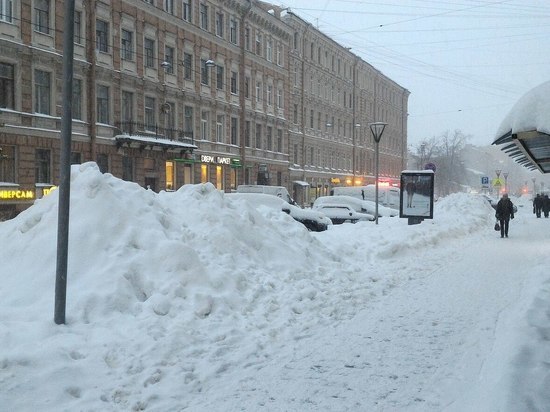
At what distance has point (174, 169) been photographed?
35.2 metres

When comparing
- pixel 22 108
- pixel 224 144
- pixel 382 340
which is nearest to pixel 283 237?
pixel 382 340

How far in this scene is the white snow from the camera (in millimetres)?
4750

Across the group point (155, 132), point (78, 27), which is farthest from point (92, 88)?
point (155, 132)

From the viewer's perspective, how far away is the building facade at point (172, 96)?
25.4 meters

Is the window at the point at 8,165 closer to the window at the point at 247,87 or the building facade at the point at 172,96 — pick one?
the building facade at the point at 172,96

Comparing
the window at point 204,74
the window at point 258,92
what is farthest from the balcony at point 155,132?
the window at point 258,92

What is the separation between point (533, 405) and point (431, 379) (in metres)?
1.08

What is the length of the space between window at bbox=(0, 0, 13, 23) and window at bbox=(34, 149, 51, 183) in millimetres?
5539

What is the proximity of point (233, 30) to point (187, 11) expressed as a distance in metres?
5.44

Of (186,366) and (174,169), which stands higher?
(174,169)

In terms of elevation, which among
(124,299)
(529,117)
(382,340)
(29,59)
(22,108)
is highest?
(29,59)

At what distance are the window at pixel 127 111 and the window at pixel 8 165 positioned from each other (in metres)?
6.99

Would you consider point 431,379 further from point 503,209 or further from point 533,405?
point 503,209

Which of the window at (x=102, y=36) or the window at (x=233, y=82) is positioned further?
the window at (x=233, y=82)
